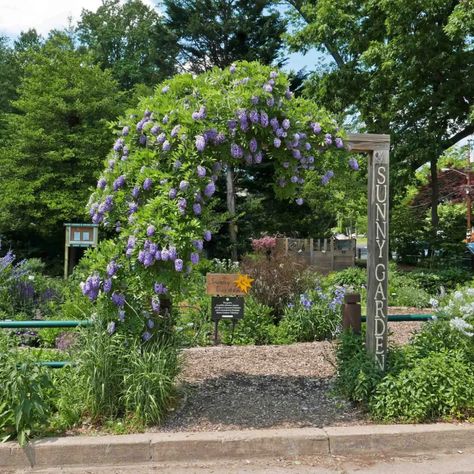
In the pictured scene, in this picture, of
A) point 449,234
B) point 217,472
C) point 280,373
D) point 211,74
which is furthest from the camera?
point 449,234

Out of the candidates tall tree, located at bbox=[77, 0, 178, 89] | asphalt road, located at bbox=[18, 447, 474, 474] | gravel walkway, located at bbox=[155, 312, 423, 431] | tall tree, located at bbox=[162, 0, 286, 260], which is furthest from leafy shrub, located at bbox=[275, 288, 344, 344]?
tall tree, located at bbox=[77, 0, 178, 89]

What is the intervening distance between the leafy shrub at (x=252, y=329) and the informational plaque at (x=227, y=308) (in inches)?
15.3

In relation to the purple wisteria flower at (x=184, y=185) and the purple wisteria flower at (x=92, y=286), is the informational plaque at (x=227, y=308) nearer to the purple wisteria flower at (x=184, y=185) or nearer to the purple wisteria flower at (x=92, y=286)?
the purple wisteria flower at (x=92, y=286)

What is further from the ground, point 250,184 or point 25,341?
point 250,184

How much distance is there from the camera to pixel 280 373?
239 inches

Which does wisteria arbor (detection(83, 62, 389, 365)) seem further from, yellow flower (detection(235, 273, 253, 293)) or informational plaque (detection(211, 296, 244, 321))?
yellow flower (detection(235, 273, 253, 293))

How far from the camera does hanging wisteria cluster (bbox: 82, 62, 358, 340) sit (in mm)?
4453

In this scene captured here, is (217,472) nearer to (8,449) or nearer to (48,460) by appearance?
(48,460)

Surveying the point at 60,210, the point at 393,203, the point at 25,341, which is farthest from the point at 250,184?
the point at 25,341

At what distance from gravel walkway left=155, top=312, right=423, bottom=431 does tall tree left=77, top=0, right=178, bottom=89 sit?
26.4m

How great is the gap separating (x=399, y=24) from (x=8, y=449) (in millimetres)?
16122

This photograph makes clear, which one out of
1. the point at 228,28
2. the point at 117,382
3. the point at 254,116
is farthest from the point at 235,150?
Answer: the point at 228,28

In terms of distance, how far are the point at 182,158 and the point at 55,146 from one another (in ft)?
55.8

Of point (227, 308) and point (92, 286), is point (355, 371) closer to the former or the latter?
point (92, 286)
